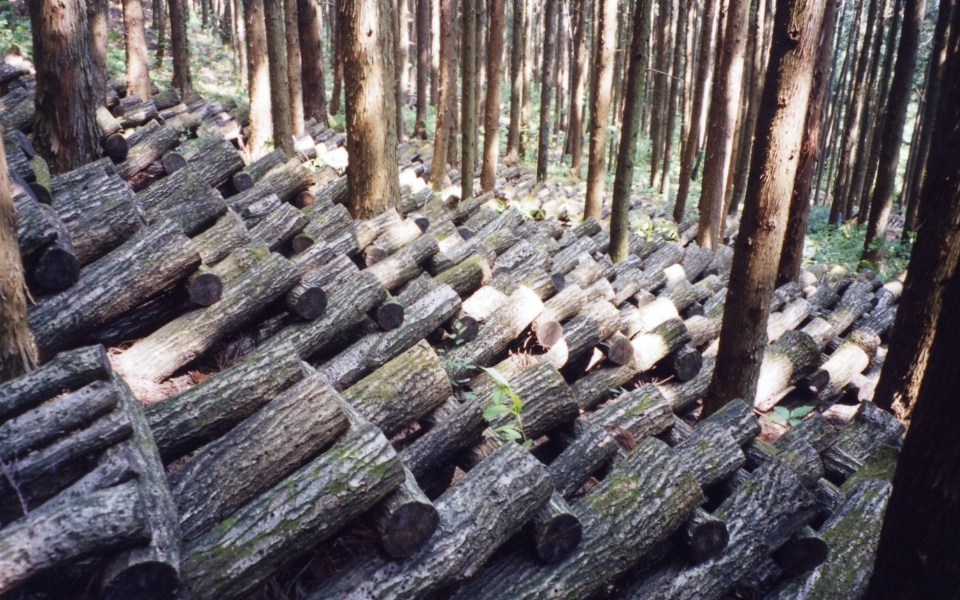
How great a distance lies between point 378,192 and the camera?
6555 mm

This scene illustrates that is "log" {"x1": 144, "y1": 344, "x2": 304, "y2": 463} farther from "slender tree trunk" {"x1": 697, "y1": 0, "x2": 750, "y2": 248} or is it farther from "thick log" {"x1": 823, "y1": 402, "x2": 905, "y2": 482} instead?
"slender tree trunk" {"x1": 697, "y1": 0, "x2": 750, "y2": 248}

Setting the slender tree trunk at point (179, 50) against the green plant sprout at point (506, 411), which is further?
the slender tree trunk at point (179, 50)

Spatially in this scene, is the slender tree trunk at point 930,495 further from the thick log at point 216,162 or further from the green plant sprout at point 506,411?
the thick log at point 216,162

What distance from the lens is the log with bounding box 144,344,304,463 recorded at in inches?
117

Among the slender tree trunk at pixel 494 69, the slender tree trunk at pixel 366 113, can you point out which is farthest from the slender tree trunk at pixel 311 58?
the slender tree trunk at pixel 366 113

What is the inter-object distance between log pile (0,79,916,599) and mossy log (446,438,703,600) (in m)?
0.01

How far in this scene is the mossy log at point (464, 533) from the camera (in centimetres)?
256

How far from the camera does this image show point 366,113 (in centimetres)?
631

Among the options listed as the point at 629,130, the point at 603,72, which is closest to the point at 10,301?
the point at 629,130

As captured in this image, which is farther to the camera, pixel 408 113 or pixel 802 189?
pixel 408 113

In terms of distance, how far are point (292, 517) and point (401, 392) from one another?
1.09m

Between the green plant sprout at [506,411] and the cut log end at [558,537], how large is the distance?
54 centimetres

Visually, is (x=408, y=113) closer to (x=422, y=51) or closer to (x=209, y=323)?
(x=422, y=51)

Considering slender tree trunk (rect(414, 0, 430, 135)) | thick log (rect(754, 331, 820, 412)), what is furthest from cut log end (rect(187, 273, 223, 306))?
slender tree trunk (rect(414, 0, 430, 135))
